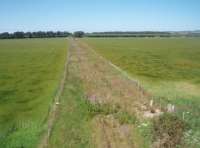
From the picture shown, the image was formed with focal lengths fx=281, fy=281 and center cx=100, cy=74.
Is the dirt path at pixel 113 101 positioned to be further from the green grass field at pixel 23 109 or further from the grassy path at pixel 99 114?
the green grass field at pixel 23 109

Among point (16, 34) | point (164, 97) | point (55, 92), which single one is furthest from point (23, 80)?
point (16, 34)

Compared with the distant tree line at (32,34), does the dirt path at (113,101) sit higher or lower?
higher

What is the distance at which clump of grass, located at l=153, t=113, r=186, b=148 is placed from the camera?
7.56 meters

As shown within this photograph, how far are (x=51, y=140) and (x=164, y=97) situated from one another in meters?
6.88

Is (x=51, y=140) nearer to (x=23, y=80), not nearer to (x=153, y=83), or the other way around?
(x=153, y=83)

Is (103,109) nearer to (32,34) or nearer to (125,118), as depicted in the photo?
(125,118)

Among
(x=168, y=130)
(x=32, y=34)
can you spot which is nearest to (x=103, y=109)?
(x=168, y=130)

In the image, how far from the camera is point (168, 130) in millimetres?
8305

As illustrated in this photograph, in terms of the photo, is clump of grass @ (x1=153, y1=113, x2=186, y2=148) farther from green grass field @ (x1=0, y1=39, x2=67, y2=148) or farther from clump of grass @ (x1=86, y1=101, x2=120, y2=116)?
green grass field @ (x1=0, y1=39, x2=67, y2=148)

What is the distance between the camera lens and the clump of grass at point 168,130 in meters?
7.56

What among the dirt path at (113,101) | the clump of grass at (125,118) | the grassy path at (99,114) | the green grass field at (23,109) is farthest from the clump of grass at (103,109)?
the green grass field at (23,109)

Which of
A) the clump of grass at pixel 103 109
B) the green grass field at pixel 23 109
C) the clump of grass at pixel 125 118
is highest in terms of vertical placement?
the clump of grass at pixel 125 118

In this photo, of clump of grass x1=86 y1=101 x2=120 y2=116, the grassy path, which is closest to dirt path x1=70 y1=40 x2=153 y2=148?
the grassy path

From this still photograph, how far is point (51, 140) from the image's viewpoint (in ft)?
27.1
